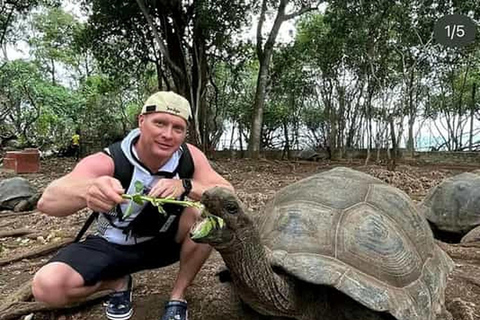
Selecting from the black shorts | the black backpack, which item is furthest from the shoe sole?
the black backpack

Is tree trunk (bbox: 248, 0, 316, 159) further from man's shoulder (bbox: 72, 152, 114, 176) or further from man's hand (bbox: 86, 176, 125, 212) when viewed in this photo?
man's hand (bbox: 86, 176, 125, 212)

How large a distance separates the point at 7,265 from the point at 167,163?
2.06m

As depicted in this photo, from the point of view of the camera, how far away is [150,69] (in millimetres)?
12984

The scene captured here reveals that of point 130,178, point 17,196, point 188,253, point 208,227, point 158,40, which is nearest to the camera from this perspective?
point 208,227

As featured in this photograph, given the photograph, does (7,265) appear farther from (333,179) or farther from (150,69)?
(150,69)

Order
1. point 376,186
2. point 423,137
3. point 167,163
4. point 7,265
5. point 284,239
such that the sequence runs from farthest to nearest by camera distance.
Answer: point 423,137 < point 7,265 < point 376,186 < point 167,163 < point 284,239

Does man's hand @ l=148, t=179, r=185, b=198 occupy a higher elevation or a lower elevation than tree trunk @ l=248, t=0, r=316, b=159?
lower

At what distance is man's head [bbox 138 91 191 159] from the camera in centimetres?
181

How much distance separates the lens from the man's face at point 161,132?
5.92 ft

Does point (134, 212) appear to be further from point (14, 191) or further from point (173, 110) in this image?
point (14, 191)

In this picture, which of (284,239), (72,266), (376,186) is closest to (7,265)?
(72,266)

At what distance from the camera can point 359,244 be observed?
1.75 metres

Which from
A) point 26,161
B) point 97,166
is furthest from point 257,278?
point 26,161

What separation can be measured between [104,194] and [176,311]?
0.72 m
